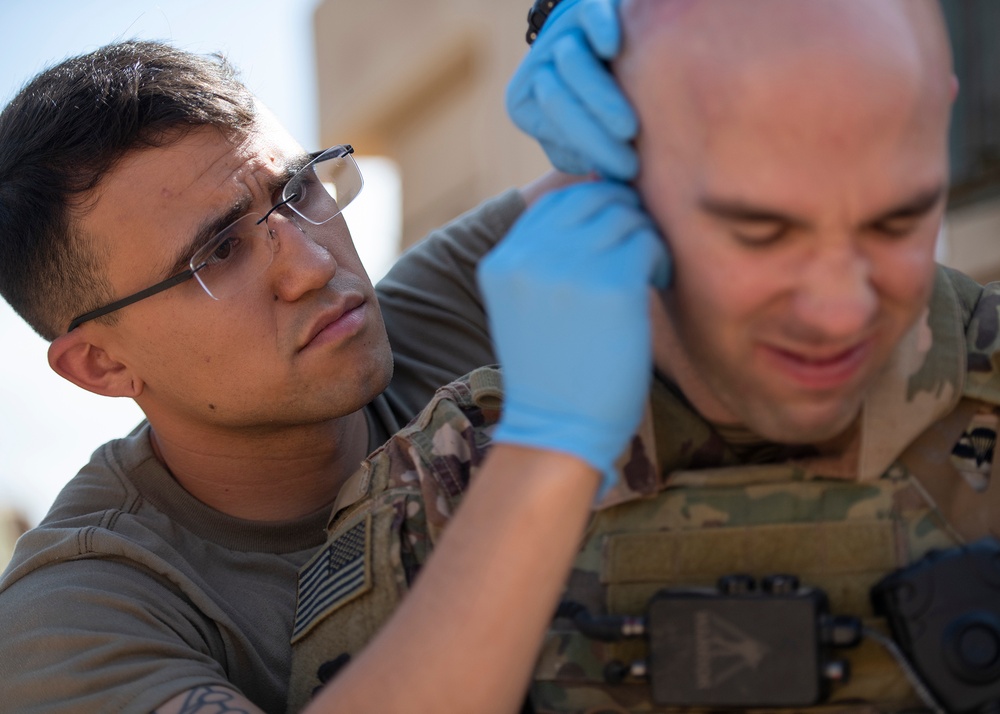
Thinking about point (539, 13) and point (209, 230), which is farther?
point (209, 230)

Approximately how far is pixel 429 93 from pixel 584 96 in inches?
335

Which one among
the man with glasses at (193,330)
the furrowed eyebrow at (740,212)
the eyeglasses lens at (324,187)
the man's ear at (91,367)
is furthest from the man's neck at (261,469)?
the furrowed eyebrow at (740,212)

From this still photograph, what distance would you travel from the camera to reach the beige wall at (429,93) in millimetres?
8273

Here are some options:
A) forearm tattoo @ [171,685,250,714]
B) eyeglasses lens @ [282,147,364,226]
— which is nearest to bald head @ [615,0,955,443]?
forearm tattoo @ [171,685,250,714]

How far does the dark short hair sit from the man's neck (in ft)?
1.19

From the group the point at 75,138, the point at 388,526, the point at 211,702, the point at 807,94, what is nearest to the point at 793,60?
the point at 807,94

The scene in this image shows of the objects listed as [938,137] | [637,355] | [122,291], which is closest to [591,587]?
[637,355]

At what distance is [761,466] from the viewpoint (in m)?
1.48

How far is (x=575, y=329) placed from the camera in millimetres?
1272

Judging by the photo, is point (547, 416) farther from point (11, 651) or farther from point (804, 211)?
point (11, 651)

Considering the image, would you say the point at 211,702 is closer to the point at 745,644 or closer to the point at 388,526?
the point at 388,526

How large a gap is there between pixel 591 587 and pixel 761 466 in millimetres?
267

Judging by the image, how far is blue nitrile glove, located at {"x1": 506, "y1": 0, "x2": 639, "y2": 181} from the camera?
1403 millimetres

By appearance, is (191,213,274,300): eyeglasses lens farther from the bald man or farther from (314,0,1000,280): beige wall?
(314,0,1000,280): beige wall
